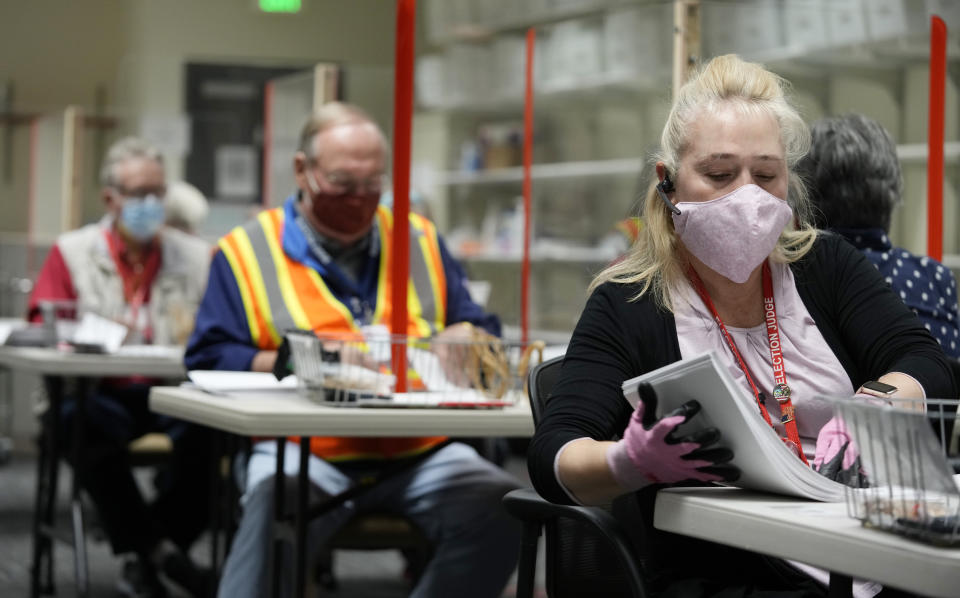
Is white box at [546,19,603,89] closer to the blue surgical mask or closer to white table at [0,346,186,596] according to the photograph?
the blue surgical mask

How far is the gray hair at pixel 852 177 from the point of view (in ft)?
7.12

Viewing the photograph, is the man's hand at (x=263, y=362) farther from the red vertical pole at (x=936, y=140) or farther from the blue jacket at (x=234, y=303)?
the red vertical pole at (x=936, y=140)

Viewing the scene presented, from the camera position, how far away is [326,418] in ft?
6.42

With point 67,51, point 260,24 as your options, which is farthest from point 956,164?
point 67,51

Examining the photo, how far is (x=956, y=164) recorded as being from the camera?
394cm

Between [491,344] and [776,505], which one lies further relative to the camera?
[491,344]

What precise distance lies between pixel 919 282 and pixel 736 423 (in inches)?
44.0

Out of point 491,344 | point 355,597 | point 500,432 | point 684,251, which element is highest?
point 684,251

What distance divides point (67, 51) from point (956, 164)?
7587 millimetres

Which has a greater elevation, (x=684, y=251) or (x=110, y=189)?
(x=110, y=189)

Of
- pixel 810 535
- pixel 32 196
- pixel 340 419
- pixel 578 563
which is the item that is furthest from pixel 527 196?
pixel 32 196

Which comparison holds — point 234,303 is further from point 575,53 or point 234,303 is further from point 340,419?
point 575,53

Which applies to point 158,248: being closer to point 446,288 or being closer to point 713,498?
point 446,288

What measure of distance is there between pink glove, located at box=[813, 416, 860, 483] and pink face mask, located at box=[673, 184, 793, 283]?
0.21 metres
